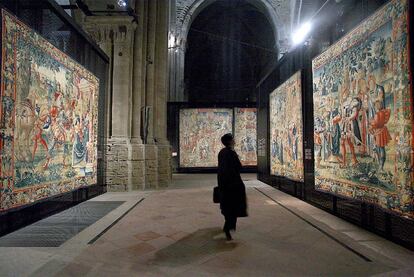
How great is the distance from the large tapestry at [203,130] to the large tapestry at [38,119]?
11020 millimetres

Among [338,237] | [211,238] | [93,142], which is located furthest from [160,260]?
[93,142]

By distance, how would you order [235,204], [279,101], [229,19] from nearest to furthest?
[235,204] < [279,101] < [229,19]

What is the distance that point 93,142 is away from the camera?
766 centimetres

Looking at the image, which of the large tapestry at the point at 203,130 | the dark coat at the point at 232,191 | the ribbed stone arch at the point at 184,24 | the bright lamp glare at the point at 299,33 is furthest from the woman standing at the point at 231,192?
the ribbed stone arch at the point at 184,24

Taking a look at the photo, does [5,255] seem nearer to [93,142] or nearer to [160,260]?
[160,260]

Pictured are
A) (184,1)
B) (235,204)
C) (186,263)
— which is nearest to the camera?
(186,263)

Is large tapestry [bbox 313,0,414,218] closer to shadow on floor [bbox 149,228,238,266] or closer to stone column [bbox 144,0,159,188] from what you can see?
shadow on floor [bbox 149,228,238,266]

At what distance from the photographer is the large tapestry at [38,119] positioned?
405 centimetres

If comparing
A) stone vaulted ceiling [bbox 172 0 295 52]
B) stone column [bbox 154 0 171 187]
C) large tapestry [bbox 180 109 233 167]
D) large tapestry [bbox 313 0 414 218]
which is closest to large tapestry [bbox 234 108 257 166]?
large tapestry [bbox 180 109 233 167]

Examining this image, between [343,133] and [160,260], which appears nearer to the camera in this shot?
[160,260]

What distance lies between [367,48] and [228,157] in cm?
278

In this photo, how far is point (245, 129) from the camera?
1803 cm

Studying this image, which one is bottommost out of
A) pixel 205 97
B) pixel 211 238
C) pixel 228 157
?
pixel 211 238

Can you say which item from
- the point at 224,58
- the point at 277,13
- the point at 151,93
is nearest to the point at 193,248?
the point at 151,93
